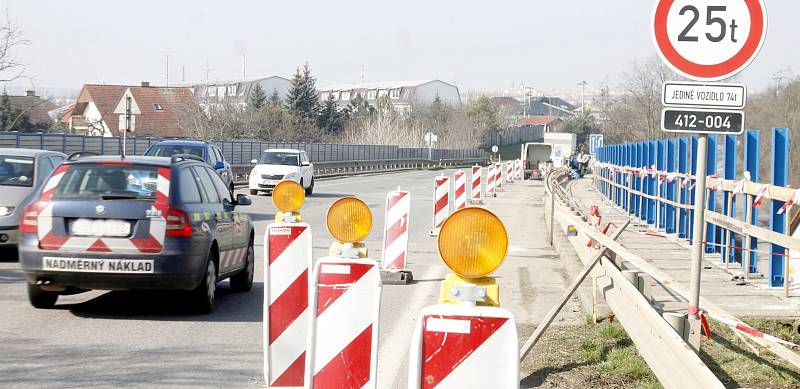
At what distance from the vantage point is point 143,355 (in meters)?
7.93

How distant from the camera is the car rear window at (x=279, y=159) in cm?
3531

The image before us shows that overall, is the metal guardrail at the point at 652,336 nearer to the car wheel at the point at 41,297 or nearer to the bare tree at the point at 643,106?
the car wheel at the point at 41,297

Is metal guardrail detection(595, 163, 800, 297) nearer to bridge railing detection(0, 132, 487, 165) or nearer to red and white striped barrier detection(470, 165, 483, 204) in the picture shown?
red and white striped barrier detection(470, 165, 483, 204)

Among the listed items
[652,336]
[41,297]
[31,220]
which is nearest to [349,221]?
[652,336]

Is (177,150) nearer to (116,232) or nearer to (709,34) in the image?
(116,232)

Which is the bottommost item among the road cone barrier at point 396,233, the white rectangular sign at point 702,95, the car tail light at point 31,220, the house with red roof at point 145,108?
the road cone barrier at point 396,233

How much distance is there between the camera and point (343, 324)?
5.29 metres

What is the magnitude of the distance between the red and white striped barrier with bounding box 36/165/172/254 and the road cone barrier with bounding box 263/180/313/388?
116 inches

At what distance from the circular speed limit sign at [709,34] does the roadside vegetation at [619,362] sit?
6.76 ft

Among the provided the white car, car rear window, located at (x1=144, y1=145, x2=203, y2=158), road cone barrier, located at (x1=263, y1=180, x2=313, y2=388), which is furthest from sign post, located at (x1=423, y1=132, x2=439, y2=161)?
road cone barrier, located at (x1=263, y1=180, x2=313, y2=388)

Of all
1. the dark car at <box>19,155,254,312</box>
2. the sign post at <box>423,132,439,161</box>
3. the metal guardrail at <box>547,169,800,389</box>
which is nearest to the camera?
the metal guardrail at <box>547,169,800,389</box>

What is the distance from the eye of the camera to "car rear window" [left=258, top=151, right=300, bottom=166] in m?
35.3

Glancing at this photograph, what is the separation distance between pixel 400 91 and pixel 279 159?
126 metres

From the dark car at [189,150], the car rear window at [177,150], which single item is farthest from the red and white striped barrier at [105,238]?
the car rear window at [177,150]
